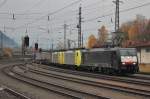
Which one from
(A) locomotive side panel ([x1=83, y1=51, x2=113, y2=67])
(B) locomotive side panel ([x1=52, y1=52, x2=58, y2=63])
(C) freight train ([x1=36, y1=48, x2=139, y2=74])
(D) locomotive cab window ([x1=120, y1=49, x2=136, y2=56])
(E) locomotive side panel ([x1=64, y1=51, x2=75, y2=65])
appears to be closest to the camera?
(C) freight train ([x1=36, y1=48, x2=139, y2=74])

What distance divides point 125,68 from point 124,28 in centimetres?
11380

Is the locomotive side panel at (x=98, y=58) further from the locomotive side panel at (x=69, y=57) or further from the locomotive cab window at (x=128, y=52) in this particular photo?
the locomotive side panel at (x=69, y=57)

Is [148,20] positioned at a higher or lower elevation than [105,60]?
higher

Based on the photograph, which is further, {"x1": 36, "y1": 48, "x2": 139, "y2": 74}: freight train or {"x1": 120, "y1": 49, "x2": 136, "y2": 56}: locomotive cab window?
{"x1": 120, "y1": 49, "x2": 136, "y2": 56}: locomotive cab window

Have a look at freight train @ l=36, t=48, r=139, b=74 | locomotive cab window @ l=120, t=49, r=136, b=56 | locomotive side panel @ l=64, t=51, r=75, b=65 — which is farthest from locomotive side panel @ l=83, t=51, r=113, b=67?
locomotive side panel @ l=64, t=51, r=75, b=65

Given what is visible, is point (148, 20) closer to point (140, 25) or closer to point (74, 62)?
point (140, 25)

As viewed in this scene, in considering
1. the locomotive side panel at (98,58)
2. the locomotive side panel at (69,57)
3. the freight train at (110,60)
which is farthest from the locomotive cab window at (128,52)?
the locomotive side panel at (69,57)

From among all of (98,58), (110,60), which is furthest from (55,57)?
(110,60)

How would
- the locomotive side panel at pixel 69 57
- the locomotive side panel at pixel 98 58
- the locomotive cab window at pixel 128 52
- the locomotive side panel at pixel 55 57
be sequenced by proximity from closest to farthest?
the locomotive cab window at pixel 128 52 → the locomotive side panel at pixel 98 58 → the locomotive side panel at pixel 69 57 → the locomotive side panel at pixel 55 57

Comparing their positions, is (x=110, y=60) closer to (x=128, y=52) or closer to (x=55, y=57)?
(x=128, y=52)

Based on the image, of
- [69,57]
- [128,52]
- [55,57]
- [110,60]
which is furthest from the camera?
[55,57]

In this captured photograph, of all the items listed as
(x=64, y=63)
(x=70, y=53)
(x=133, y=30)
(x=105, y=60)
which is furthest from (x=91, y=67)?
(x=133, y=30)

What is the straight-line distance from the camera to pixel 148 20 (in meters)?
145

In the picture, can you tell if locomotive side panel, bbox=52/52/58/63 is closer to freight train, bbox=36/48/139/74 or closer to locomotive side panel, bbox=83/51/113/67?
freight train, bbox=36/48/139/74
